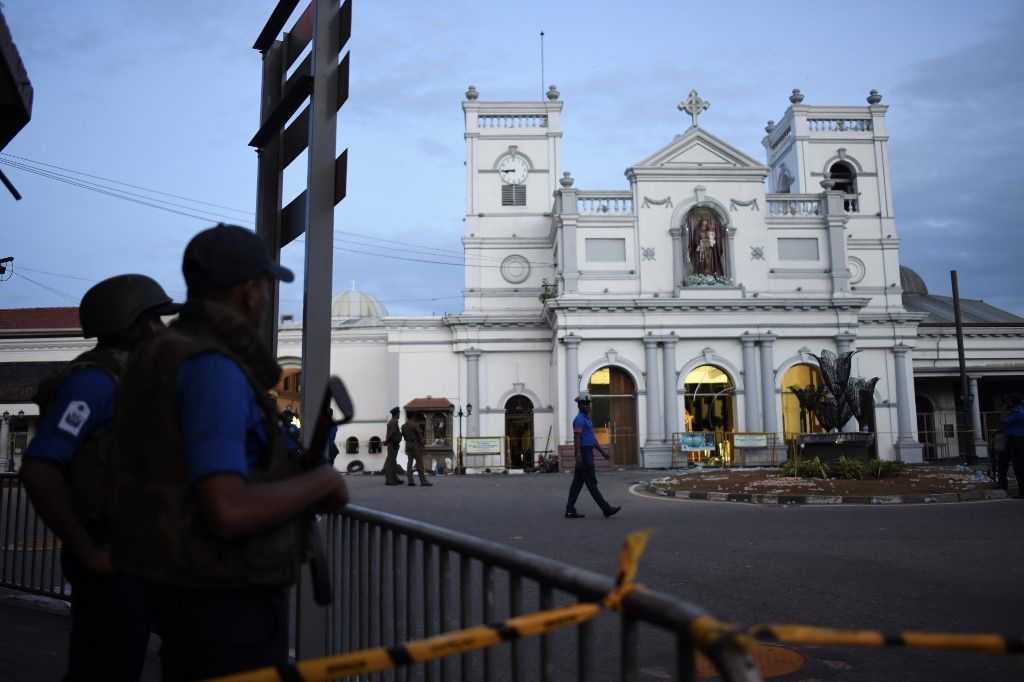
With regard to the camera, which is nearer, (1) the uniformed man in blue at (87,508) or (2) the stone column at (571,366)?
(1) the uniformed man in blue at (87,508)

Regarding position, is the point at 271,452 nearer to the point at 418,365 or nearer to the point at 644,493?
the point at 644,493

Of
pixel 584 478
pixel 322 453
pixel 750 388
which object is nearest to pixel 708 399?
pixel 750 388

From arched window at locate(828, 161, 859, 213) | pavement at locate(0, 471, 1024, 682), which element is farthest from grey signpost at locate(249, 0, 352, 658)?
arched window at locate(828, 161, 859, 213)

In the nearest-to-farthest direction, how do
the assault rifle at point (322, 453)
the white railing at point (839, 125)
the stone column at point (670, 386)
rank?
1. the assault rifle at point (322, 453)
2. the stone column at point (670, 386)
3. the white railing at point (839, 125)

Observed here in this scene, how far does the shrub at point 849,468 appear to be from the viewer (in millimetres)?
17469

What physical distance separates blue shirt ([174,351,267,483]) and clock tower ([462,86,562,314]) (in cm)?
3621

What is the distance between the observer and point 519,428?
123 ft

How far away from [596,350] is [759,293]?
7359 mm

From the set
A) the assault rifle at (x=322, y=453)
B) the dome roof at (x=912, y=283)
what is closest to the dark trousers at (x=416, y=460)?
the assault rifle at (x=322, y=453)

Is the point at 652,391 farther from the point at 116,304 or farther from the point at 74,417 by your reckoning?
the point at 74,417

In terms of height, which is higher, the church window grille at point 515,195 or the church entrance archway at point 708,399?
the church window grille at point 515,195

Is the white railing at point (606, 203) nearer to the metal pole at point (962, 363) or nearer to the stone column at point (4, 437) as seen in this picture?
the metal pole at point (962, 363)

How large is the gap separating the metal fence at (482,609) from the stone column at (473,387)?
30.9 meters

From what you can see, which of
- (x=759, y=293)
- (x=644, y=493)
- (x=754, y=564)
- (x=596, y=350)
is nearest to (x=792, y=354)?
(x=759, y=293)
